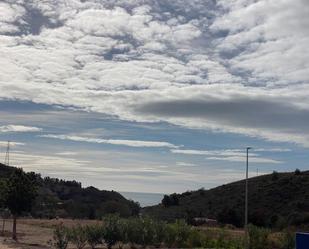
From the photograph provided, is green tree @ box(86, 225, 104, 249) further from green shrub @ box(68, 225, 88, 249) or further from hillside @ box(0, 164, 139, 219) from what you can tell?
hillside @ box(0, 164, 139, 219)

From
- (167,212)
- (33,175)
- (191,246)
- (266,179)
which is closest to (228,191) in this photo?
(266,179)

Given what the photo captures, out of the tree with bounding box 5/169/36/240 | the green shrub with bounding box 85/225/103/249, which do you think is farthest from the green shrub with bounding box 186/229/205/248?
the tree with bounding box 5/169/36/240

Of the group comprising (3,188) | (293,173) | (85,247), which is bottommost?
(85,247)

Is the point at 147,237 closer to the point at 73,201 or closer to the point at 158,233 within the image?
the point at 158,233

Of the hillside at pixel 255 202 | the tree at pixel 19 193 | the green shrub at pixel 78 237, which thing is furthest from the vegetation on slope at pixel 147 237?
the hillside at pixel 255 202

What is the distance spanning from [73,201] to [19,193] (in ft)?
218

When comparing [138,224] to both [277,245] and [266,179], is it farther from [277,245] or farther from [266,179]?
[266,179]

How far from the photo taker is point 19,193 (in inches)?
1625

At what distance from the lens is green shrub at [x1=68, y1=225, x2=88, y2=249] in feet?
102

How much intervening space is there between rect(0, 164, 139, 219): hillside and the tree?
21377mm

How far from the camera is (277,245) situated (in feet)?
115

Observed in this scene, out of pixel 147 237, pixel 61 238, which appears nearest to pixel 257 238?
pixel 147 237

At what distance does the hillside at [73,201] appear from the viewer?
80.9 metres

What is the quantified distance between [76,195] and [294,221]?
70.5 meters
